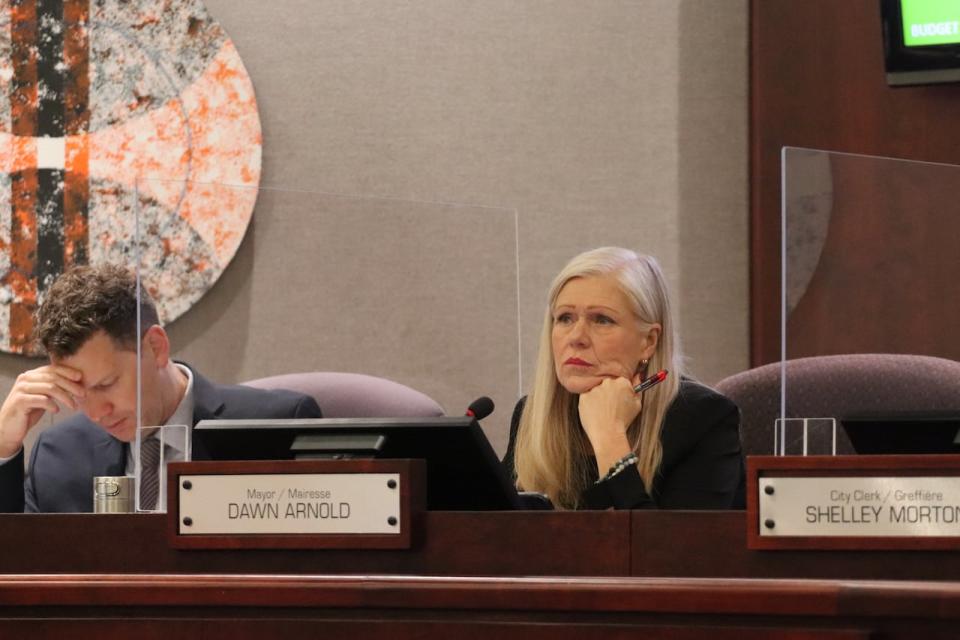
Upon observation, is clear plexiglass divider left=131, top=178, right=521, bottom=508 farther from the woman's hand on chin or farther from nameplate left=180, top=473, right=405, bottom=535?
nameplate left=180, top=473, right=405, bottom=535

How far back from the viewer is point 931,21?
10.1 ft

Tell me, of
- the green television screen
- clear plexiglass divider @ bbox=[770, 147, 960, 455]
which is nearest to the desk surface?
clear plexiglass divider @ bbox=[770, 147, 960, 455]

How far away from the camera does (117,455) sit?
90.2 inches

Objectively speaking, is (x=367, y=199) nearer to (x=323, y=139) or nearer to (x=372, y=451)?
(x=372, y=451)

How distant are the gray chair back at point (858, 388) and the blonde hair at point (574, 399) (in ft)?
0.61

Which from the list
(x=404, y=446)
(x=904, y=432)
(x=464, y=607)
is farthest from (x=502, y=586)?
(x=904, y=432)

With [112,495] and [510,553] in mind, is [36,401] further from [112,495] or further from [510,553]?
[510,553]

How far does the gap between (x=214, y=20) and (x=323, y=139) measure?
413 millimetres

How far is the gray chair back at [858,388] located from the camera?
1.56 metres

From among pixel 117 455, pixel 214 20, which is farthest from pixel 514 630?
pixel 214 20

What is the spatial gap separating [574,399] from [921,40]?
1.45 meters

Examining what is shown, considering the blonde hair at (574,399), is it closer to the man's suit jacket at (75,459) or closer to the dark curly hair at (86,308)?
the man's suit jacket at (75,459)

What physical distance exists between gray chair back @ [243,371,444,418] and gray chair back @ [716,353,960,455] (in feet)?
1.84

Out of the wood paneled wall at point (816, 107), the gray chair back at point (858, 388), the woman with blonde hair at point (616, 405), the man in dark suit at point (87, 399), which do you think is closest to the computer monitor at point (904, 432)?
the gray chair back at point (858, 388)
